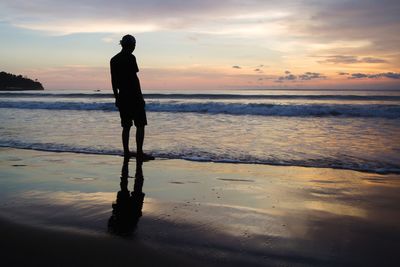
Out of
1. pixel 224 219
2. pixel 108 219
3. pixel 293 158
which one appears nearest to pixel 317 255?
pixel 224 219

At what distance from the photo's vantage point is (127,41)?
18.7ft

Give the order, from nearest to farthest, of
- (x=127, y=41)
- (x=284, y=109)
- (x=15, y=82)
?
(x=127, y=41)
(x=284, y=109)
(x=15, y=82)

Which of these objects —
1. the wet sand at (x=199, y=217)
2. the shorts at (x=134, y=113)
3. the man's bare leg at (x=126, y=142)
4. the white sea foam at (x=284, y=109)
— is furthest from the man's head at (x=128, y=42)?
the white sea foam at (x=284, y=109)

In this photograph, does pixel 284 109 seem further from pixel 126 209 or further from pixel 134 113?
pixel 126 209

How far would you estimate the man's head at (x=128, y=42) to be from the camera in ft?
18.7

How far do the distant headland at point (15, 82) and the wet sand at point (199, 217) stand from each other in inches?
2926

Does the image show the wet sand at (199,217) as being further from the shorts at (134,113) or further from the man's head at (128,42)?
the man's head at (128,42)

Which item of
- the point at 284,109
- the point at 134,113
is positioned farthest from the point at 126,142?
the point at 284,109

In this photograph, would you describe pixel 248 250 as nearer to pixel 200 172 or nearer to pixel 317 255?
pixel 317 255

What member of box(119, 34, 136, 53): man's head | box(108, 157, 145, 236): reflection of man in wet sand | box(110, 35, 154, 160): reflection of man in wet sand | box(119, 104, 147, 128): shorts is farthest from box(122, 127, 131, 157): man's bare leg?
box(108, 157, 145, 236): reflection of man in wet sand

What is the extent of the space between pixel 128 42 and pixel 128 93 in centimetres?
75

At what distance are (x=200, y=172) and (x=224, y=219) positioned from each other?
2.00m

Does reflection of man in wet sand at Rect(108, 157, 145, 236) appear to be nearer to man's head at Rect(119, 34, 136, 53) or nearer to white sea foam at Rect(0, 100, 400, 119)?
man's head at Rect(119, 34, 136, 53)

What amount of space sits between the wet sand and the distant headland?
74.3 m
